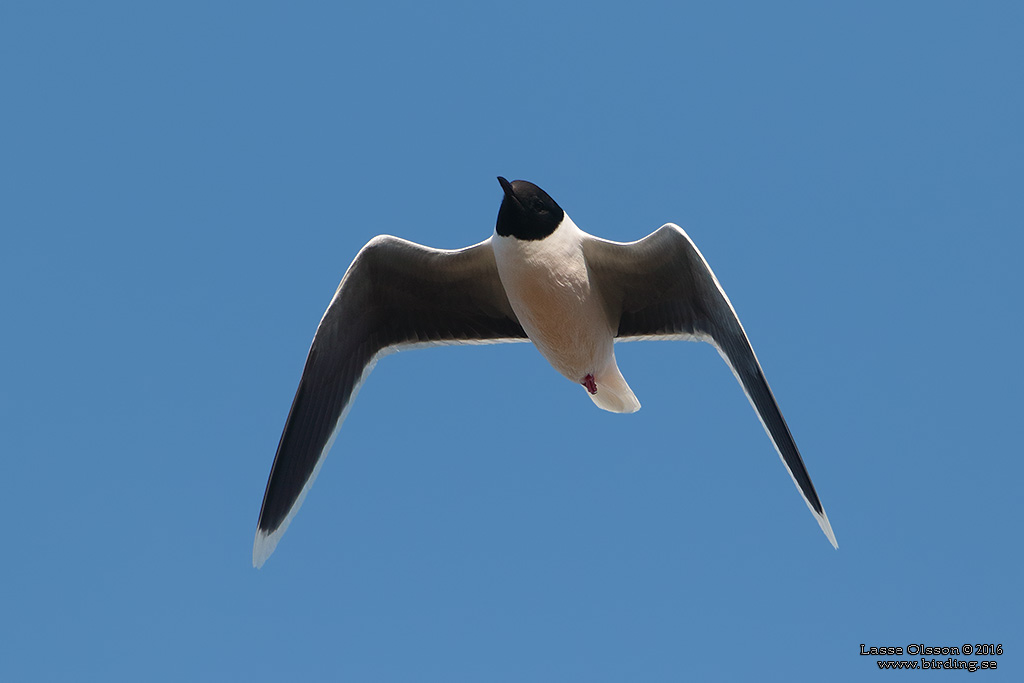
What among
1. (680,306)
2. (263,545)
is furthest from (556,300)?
(263,545)

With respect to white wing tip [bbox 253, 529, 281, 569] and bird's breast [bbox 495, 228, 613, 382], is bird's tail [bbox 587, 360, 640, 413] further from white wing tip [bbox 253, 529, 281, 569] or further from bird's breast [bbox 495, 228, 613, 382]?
white wing tip [bbox 253, 529, 281, 569]

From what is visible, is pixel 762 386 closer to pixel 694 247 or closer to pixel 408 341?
pixel 694 247

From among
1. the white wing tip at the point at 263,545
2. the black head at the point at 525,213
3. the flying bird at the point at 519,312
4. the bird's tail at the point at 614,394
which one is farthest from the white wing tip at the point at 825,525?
the white wing tip at the point at 263,545

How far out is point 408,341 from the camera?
7.97 metres

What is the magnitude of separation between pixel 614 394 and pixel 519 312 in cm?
102

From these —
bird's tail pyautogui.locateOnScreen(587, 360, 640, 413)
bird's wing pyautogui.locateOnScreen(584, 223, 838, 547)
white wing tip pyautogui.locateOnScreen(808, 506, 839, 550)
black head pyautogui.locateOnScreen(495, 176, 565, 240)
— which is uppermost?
black head pyautogui.locateOnScreen(495, 176, 565, 240)

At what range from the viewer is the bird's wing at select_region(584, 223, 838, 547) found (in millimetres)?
6660

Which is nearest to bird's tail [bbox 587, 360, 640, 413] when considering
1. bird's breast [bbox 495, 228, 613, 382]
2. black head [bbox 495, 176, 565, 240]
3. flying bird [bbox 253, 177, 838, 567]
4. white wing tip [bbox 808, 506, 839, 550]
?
flying bird [bbox 253, 177, 838, 567]

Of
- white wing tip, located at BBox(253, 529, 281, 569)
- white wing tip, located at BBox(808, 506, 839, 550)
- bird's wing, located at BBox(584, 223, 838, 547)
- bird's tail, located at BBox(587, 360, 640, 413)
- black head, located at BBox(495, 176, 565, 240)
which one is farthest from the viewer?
bird's tail, located at BBox(587, 360, 640, 413)

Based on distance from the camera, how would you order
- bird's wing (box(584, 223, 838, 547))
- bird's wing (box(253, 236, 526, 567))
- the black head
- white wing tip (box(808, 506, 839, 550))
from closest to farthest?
1. white wing tip (box(808, 506, 839, 550))
2. bird's wing (box(584, 223, 838, 547))
3. the black head
4. bird's wing (box(253, 236, 526, 567))

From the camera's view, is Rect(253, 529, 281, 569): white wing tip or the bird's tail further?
the bird's tail

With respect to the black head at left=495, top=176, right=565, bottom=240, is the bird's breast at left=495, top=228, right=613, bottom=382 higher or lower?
lower

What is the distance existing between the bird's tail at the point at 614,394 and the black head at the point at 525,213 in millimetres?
1192

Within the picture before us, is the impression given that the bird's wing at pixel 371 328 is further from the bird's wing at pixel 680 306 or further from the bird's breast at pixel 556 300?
the bird's wing at pixel 680 306
